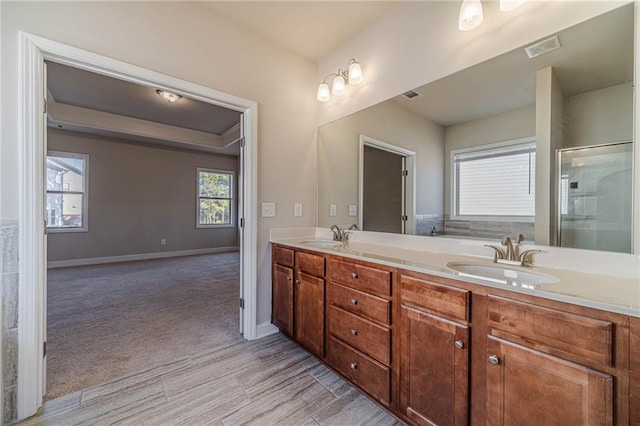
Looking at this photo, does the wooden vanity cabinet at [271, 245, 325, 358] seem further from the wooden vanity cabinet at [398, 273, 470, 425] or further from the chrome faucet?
the chrome faucet

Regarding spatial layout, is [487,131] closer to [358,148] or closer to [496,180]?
[496,180]

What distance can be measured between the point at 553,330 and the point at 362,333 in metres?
0.92

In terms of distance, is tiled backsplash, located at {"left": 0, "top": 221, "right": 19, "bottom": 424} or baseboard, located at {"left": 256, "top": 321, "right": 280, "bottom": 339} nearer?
tiled backsplash, located at {"left": 0, "top": 221, "right": 19, "bottom": 424}

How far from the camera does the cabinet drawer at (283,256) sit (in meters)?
2.18

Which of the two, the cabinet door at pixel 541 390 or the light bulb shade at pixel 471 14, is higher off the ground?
the light bulb shade at pixel 471 14

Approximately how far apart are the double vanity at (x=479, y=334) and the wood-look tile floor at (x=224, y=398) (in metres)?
0.15

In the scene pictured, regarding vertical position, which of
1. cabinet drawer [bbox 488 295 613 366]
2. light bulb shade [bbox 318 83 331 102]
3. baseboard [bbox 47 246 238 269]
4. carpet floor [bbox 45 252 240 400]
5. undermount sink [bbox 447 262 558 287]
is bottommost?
carpet floor [bbox 45 252 240 400]

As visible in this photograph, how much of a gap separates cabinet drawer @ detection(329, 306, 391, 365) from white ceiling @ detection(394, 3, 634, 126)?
145cm

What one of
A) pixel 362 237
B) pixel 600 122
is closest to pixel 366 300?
pixel 362 237

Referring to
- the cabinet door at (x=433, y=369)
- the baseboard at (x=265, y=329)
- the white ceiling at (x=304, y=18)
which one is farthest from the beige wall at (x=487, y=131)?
the baseboard at (x=265, y=329)

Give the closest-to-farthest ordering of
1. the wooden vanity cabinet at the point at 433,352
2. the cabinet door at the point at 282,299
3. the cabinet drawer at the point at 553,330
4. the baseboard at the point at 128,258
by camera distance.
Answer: the cabinet drawer at the point at 553,330
the wooden vanity cabinet at the point at 433,352
the cabinet door at the point at 282,299
the baseboard at the point at 128,258

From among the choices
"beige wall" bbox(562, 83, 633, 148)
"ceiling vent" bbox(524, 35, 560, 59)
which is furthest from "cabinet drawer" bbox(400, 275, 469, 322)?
"ceiling vent" bbox(524, 35, 560, 59)

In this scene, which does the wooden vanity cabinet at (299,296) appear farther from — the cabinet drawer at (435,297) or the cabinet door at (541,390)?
the cabinet door at (541,390)

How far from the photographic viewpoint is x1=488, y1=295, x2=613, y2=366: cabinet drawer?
797 millimetres
